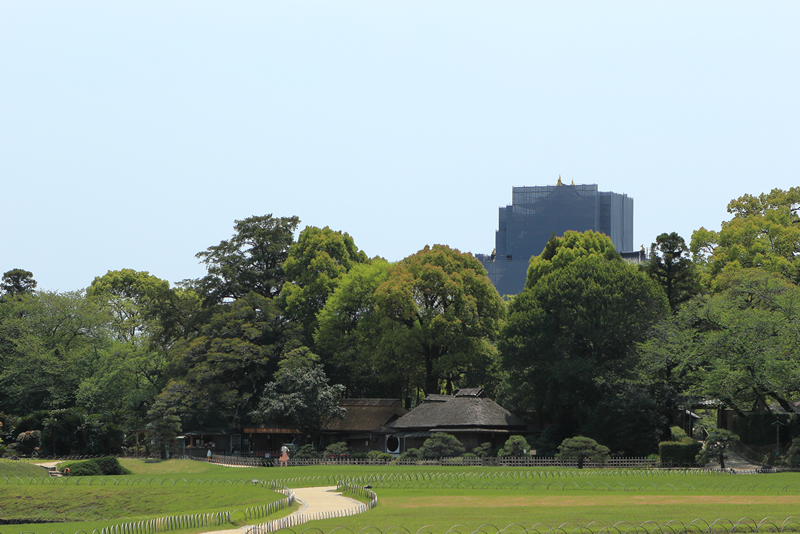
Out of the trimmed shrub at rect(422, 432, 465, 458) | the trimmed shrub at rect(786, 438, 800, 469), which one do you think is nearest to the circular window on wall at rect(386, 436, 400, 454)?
the trimmed shrub at rect(422, 432, 465, 458)

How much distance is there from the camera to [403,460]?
179 feet

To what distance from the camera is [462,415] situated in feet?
188

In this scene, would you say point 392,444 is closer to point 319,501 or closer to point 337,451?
point 337,451

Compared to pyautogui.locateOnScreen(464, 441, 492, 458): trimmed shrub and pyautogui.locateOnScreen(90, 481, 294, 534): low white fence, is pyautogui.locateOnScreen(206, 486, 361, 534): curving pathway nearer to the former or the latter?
pyautogui.locateOnScreen(90, 481, 294, 534): low white fence

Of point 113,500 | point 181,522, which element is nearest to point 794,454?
point 181,522

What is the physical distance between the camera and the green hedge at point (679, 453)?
4822 cm

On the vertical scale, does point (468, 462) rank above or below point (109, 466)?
above

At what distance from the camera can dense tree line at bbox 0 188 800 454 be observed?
52.5m

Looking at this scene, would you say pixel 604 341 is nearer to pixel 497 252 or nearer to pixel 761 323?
pixel 761 323

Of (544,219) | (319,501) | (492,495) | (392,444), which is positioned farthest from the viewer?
(544,219)

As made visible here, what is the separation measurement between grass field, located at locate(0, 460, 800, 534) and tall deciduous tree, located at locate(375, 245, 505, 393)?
1640 centimetres

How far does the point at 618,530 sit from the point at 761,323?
1168 inches

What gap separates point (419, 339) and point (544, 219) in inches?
3781

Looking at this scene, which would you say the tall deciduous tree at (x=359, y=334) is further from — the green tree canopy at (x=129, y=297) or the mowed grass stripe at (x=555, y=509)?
the mowed grass stripe at (x=555, y=509)
